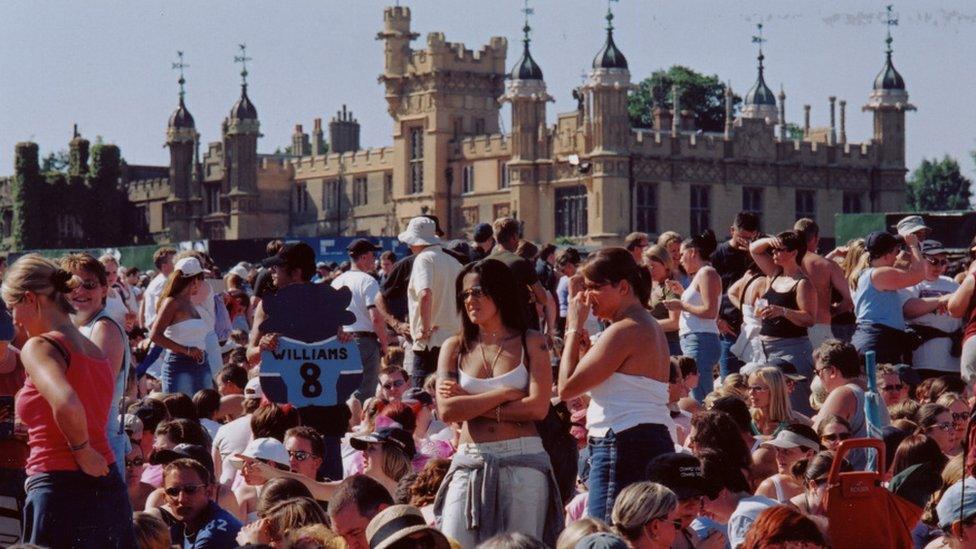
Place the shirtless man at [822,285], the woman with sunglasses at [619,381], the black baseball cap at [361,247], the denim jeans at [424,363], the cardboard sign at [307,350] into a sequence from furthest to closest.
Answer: the black baseball cap at [361,247] → the denim jeans at [424,363] → the shirtless man at [822,285] → the cardboard sign at [307,350] → the woman with sunglasses at [619,381]

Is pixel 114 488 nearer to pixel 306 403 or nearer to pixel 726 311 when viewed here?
pixel 306 403

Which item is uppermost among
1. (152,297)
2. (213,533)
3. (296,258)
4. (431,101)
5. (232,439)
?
(431,101)

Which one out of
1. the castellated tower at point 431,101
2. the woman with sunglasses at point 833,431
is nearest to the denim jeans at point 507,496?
the woman with sunglasses at point 833,431

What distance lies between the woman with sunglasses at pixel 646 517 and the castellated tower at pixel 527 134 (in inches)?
2408

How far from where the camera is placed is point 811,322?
10.4m

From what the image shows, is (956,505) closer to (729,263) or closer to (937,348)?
(937,348)

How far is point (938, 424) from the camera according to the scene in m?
8.77

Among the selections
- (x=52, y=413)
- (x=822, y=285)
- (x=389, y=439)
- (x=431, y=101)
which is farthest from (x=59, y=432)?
(x=431, y=101)

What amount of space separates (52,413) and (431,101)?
→ 2791 inches

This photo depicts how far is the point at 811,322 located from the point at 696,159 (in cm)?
5811

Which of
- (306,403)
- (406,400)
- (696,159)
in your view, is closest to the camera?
(306,403)

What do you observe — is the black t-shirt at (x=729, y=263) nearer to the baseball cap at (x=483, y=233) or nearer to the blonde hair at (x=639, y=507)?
the baseball cap at (x=483, y=233)

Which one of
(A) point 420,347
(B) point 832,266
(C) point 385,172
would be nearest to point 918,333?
(B) point 832,266

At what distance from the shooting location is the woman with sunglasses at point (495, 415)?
21.7ft
